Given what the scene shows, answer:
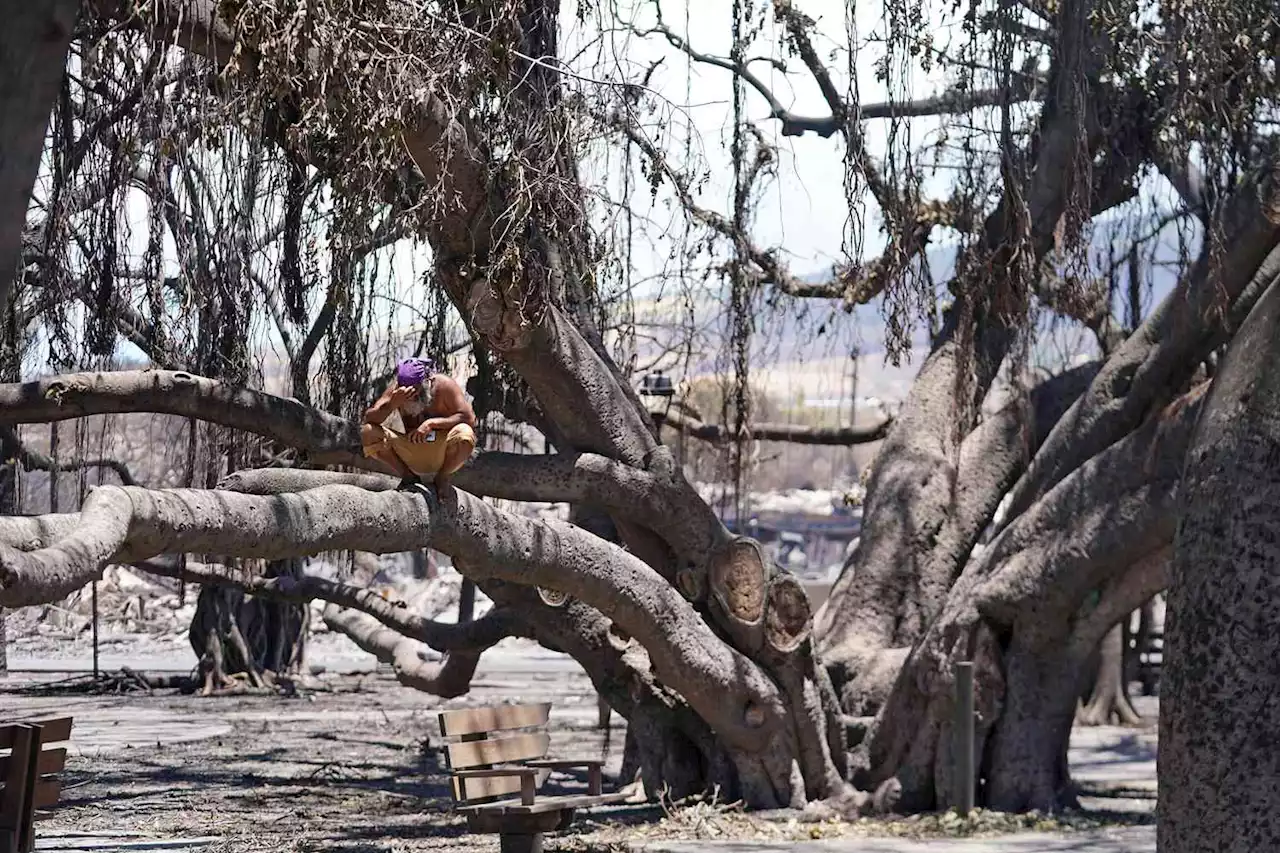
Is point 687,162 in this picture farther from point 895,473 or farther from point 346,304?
point 895,473

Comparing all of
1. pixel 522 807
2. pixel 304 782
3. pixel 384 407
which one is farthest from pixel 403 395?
pixel 304 782

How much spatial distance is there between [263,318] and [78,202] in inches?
41.8

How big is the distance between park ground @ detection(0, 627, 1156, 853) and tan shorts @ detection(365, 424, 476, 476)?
265 centimetres

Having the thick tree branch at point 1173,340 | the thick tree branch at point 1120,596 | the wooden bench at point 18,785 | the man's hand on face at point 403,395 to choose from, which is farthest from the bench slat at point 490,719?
the thick tree branch at point 1173,340

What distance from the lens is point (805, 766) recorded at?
33.9 ft

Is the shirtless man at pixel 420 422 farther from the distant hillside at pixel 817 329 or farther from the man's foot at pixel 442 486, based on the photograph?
the distant hillside at pixel 817 329

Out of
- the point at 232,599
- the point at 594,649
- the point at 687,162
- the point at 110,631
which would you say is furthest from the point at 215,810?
the point at 110,631

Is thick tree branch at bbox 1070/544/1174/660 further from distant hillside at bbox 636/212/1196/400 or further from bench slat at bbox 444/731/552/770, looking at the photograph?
bench slat at bbox 444/731/552/770

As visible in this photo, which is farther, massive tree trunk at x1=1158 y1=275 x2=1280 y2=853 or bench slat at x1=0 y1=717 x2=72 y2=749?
bench slat at x1=0 y1=717 x2=72 y2=749

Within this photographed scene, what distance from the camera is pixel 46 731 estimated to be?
7.39 m

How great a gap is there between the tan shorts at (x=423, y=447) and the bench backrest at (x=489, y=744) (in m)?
1.68

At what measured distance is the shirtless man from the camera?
6.99 meters

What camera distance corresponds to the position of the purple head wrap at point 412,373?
695cm

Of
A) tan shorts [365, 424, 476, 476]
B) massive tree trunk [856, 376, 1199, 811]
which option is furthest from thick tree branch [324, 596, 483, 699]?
tan shorts [365, 424, 476, 476]
